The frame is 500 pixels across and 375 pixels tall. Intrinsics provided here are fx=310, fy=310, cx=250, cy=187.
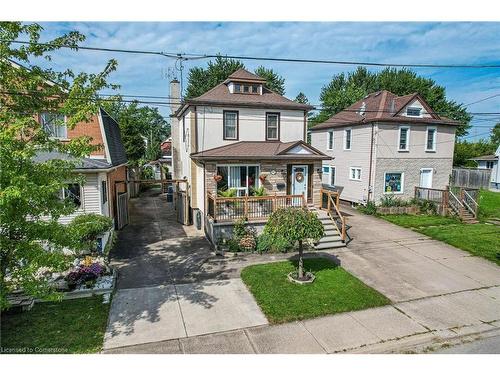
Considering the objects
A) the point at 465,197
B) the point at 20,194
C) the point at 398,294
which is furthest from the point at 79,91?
the point at 465,197

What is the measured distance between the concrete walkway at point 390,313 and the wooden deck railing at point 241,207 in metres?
2.22

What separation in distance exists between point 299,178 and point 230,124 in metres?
4.67

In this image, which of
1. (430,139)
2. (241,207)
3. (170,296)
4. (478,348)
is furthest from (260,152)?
(430,139)

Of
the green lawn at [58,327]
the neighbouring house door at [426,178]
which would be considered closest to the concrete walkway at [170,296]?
the green lawn at [58,327]

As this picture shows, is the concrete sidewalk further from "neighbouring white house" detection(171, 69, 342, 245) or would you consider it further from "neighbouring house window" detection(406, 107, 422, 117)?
"neighbouring house window" detection(406, 107, 422, 117)

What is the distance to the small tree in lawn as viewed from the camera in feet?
31.4

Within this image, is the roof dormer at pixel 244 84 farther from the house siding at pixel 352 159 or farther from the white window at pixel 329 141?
the white window at pixel 329 141

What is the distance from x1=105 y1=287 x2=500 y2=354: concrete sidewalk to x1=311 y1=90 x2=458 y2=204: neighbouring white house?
44.1ft

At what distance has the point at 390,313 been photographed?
805cm

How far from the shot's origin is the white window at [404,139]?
21.2 meters

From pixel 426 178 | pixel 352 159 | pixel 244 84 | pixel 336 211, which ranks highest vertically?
pixel 244 84

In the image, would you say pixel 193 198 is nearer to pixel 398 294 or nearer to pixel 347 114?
pixel 398 294

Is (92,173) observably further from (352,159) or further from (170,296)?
(352,159)

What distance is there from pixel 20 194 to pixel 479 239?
17458mm
